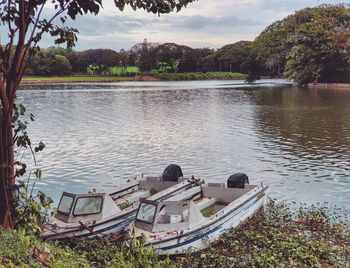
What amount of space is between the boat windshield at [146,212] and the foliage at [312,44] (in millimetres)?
64707

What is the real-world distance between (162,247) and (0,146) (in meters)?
4.13

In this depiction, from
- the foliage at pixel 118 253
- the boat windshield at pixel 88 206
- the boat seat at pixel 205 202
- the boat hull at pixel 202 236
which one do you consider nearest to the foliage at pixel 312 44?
the boat seat at pixel 205 202

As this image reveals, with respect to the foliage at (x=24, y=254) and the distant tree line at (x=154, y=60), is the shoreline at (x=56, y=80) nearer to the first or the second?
the distant tree line at (x=154, y=60)

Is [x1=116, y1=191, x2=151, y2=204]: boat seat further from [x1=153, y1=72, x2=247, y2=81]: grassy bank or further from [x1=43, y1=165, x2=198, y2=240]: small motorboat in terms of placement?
[x1=153, y1=72, x2=247, y2=81]: grassy bank

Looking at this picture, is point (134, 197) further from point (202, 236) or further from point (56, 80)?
point (56, 80)

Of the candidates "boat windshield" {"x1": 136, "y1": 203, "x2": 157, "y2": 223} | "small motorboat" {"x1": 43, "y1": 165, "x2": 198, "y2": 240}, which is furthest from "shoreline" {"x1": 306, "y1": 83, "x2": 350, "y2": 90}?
"boat windshield" {"x1": 136, "y1": 203, "x2": 157, "y2": 223}

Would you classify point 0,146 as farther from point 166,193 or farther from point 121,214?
point 166,193

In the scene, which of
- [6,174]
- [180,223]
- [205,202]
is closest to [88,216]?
[180,223]

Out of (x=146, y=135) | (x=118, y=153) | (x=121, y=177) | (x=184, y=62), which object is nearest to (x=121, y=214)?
(x=121, y=177)

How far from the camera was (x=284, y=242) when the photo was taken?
11438 millimetres

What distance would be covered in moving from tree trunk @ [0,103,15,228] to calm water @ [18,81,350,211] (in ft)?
28.3

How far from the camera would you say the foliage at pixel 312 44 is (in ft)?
244

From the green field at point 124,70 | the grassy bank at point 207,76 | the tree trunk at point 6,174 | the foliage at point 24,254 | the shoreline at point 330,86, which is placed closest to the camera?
the foliage at point 24,254

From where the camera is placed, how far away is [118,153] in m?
25.1
